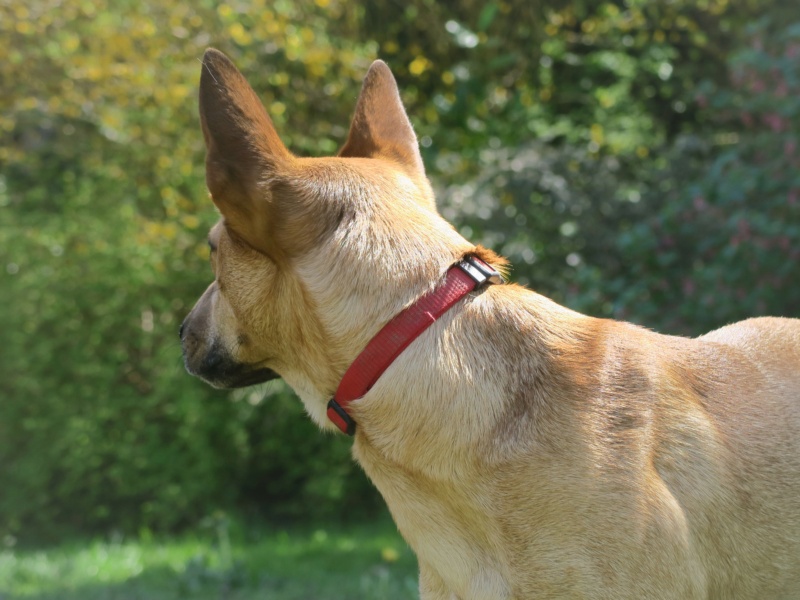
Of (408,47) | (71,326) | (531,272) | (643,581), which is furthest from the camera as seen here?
(71,326)

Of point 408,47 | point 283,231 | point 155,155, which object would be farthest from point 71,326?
point 283,231

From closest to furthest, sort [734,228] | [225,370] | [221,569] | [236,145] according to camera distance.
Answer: [236,145]
[225,370]
[734,228]
[221,569]

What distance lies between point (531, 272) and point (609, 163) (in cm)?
117

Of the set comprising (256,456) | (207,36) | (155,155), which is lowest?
(256,456)

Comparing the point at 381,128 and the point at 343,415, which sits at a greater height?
the point at 381,128

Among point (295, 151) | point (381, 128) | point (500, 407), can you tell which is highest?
point (381, 128)

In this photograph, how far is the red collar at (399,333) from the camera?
8.51ft

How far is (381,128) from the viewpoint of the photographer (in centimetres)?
322

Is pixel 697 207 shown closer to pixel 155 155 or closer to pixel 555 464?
pixel 555 464

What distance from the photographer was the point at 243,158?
101 inches

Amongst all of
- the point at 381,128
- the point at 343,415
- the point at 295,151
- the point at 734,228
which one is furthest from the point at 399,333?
the point at 295,151

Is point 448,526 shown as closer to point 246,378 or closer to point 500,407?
point 500,407

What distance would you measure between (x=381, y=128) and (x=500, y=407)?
44.7 inches

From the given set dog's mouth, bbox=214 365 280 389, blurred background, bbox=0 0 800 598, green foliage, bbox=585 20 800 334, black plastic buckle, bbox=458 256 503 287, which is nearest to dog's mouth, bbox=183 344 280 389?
dog's mouth, bbox=214 365 280 389
